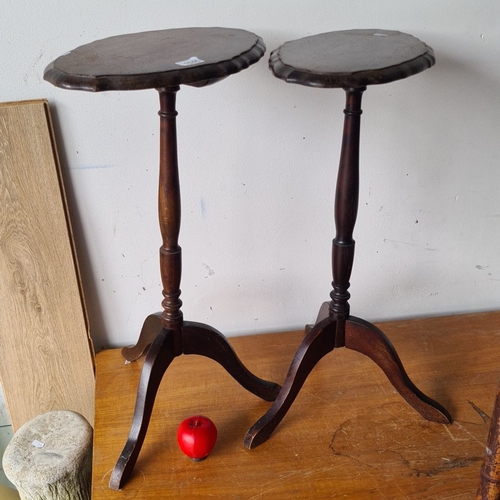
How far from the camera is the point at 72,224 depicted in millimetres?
1410

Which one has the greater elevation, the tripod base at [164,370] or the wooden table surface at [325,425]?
the tripod base at [164,370]

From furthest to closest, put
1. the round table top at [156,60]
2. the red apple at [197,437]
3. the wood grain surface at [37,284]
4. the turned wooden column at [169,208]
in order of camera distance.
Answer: the wood grain surface at [37,284], the red apple at [197,437], the turned wooden column at [169,208], the round table top at [156,60]

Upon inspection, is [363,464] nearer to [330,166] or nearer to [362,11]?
[330,166]

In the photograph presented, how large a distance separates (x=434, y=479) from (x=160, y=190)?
738mm

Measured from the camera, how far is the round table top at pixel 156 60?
2.91 feet

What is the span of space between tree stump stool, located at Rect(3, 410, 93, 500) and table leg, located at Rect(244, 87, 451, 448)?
0.38 metres

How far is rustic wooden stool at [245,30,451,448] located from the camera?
97 cm

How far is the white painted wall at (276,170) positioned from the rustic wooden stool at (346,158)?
20 centimetres

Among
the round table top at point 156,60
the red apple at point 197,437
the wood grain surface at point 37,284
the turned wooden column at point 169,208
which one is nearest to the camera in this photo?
the round table top at point 156,60

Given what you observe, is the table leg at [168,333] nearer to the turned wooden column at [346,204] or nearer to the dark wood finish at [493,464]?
the turned wooden column at [346,204]

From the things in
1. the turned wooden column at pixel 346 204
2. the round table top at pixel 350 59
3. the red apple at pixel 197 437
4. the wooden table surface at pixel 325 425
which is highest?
the round table top at pixel 350 59

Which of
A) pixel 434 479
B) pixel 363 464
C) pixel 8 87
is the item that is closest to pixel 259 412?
pixel 363 464

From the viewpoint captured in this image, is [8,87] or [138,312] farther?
[138,312]

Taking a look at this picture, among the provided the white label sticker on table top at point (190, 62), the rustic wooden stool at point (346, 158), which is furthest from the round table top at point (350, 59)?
the white label sticker on table top at point (190, 62)
